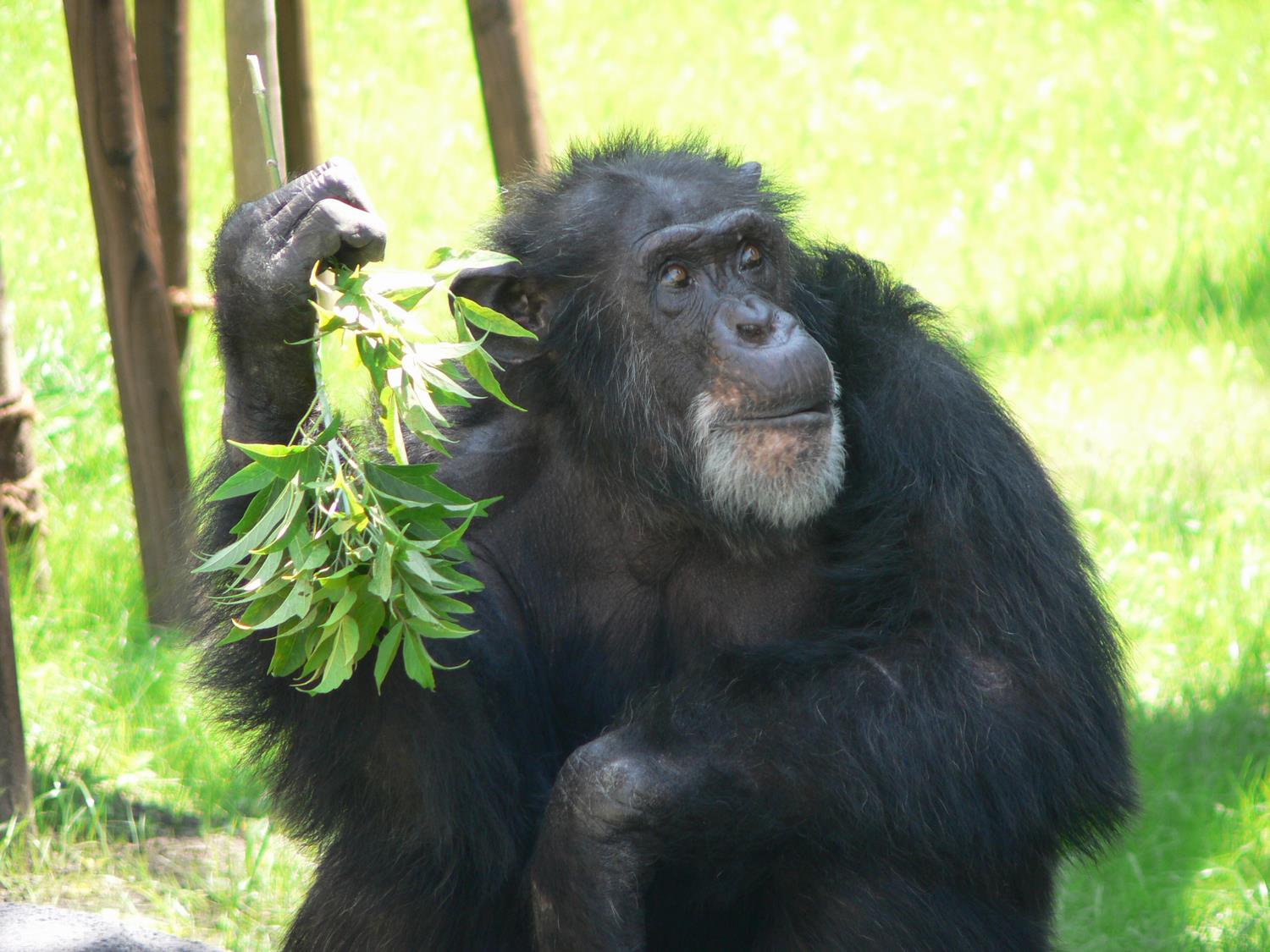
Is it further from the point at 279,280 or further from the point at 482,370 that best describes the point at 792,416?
the point at 279,280

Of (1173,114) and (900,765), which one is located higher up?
(1173,114)

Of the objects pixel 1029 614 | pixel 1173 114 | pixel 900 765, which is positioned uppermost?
pixel 1173 114

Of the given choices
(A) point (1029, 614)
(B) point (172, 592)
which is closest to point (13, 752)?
(B) point (172, 592)

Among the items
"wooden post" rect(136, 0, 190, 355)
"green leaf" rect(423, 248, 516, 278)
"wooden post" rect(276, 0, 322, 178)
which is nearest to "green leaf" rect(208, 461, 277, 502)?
"green leaf" rect(423, 248, 516, 278)

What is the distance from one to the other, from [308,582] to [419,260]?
6315 millimetres

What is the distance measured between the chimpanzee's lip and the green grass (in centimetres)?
122

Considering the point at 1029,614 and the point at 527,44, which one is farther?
the point at 527,44

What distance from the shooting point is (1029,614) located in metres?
3.51

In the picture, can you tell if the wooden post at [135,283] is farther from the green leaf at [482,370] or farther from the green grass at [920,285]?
the green leaf at [482,370]

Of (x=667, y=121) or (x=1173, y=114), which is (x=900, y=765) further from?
(x=1173, y=114)

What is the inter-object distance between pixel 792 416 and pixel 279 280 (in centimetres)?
117

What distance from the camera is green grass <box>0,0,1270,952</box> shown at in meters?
4.91

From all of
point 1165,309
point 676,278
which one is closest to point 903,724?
point 676,278

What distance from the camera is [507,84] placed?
566 cm
